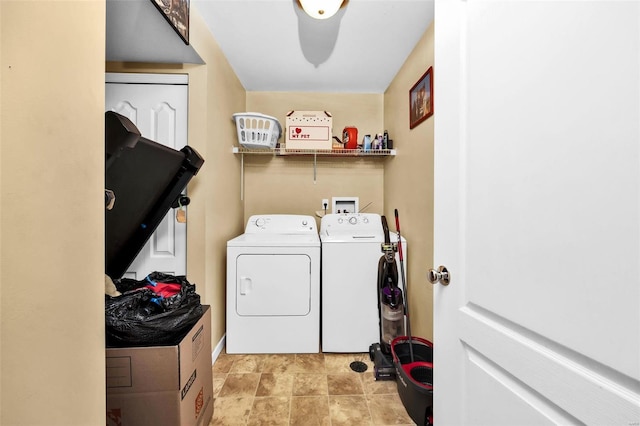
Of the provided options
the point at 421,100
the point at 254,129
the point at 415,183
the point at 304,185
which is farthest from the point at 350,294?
the point at 254,129

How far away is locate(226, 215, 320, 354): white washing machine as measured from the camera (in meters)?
2.10

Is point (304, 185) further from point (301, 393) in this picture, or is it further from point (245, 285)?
point (301, 393)

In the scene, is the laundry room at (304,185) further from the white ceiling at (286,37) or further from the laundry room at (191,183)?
the white ceiling at (286,37)

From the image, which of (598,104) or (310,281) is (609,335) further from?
(310,281)

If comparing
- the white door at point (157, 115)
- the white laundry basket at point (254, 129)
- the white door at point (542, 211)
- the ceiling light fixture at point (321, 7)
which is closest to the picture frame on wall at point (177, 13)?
the white door at point (157, 115)

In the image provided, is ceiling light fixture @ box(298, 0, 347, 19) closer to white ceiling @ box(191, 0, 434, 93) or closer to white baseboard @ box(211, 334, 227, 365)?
white ceiling @ box(191, 0, 434, 93)

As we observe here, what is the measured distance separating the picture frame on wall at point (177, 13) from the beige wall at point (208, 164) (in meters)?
0.16

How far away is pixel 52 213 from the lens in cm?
61

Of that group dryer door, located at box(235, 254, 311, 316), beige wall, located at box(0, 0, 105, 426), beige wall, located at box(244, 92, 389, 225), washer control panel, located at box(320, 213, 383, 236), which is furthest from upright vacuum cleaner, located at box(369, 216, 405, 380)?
beige wall, located at box(0, 0, 105, 426)

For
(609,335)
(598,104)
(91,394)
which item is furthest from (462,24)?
(91,394)

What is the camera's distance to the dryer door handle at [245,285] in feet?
6.89

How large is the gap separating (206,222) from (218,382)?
113 centimetres

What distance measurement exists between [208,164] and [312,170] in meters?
1.27

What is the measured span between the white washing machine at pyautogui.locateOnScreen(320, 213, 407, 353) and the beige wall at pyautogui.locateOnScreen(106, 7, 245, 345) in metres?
0.89
